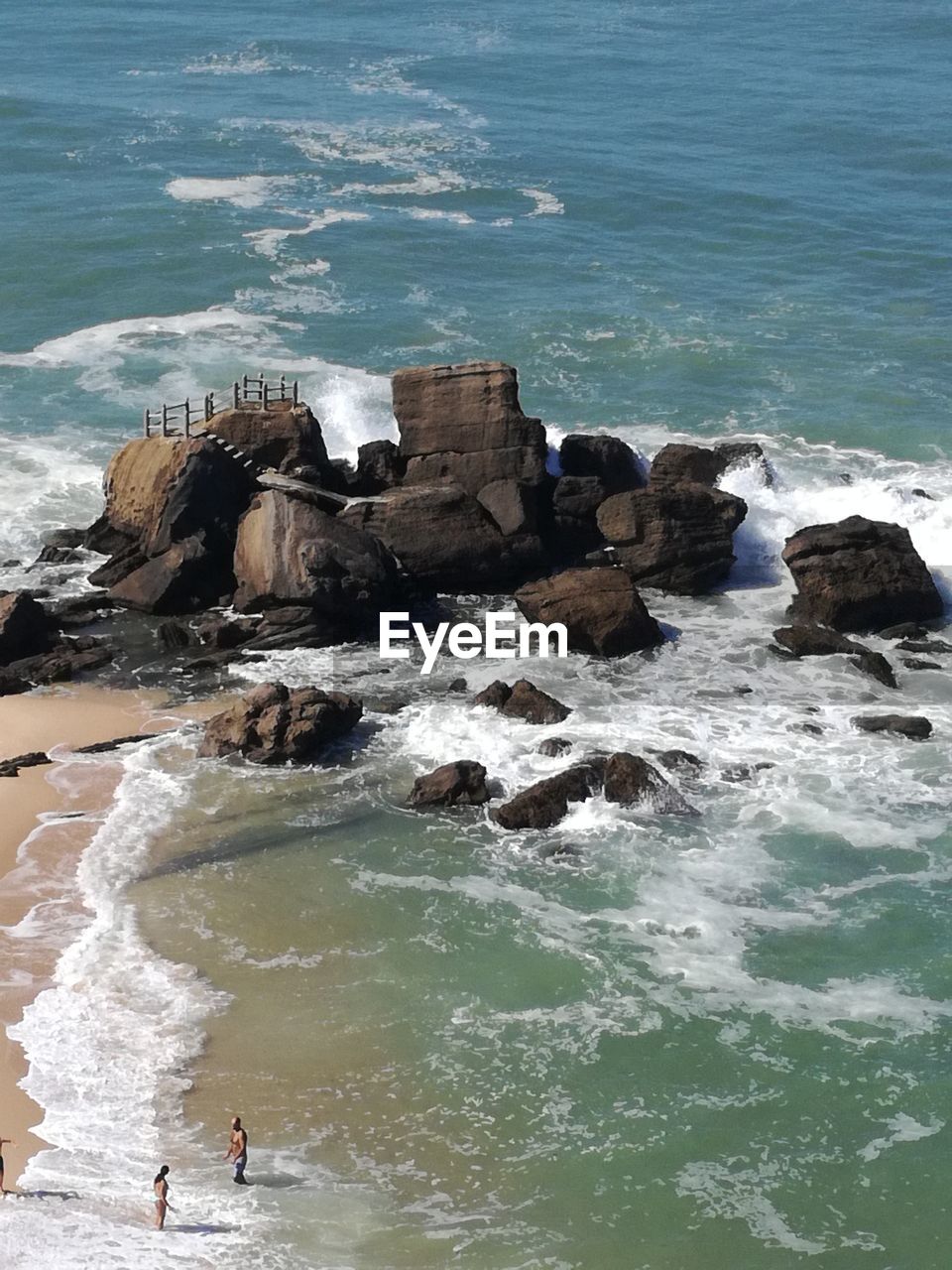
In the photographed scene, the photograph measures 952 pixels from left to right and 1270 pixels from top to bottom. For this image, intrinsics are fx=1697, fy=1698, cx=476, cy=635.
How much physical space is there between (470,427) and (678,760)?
521 inches

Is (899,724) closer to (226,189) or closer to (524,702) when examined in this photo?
(524,702)

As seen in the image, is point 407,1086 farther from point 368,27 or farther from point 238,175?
point 368,27

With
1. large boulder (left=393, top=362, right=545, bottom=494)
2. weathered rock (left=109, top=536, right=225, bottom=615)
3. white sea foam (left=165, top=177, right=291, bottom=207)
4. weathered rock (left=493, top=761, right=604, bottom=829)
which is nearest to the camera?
weathered rock (left=493, top=761, right=604, bottom=829)

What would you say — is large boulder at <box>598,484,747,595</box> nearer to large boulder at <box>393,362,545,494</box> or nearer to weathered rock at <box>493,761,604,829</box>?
large boulder at <box>393,362,545,494</box>

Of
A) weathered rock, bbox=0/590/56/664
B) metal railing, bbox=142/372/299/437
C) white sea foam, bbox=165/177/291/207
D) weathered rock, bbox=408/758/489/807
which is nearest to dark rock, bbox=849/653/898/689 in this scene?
weathered rock, bbox=408/758/489/807

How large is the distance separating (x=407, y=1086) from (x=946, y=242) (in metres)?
54.0

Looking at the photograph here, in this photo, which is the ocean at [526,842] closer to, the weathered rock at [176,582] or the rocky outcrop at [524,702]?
the rocky outcrop at [524,702]

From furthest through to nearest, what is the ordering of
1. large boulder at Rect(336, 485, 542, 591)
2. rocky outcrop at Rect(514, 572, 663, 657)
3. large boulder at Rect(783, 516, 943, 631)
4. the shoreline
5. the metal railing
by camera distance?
the metal railing
large boulder at Rect(336, 485, 542, 591)
large boulder at Rect(783, 516, 943, 631)
rocky outcrop at Rect(514, 572, 663, 657)
the shoreline

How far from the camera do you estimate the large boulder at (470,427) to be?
4522cm

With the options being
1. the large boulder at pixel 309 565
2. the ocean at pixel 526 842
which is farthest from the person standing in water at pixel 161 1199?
the large boulder at pixel 309 565

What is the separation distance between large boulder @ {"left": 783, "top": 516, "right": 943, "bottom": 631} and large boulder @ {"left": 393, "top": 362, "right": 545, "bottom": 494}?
758 cm

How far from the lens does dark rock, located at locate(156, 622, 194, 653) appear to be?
136 ft

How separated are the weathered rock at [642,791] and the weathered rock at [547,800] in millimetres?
485

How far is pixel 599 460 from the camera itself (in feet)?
155
